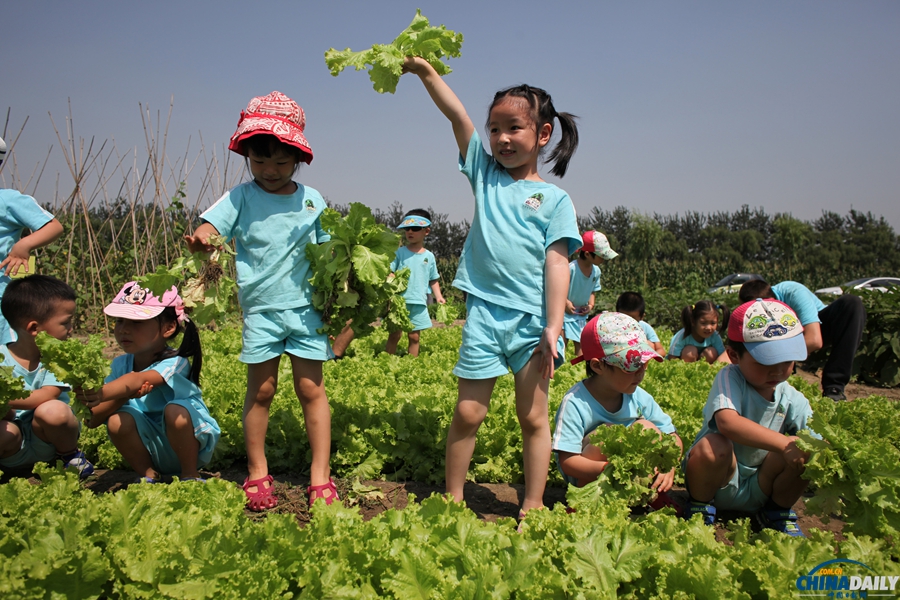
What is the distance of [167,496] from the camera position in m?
2.47

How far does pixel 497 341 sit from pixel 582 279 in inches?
152

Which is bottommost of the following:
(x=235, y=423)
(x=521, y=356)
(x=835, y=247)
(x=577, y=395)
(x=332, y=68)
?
(x=235, y=423)

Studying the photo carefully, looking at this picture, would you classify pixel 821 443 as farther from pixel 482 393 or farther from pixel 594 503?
pixel 482 393

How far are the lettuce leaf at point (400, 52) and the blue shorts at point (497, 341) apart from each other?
1.20m

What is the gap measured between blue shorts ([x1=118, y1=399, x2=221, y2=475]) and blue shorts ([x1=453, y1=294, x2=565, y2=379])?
147cm

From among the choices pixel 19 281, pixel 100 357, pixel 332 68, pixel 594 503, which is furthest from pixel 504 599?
pixel 19 281

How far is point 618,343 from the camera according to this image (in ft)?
9.64

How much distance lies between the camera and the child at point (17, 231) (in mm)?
3727

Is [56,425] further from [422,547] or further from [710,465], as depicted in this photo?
[710,465]

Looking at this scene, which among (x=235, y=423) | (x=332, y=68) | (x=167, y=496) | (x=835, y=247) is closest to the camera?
(x=167, y=496)

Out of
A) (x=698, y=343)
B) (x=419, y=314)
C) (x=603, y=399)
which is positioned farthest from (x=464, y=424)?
(x=698, y=343)

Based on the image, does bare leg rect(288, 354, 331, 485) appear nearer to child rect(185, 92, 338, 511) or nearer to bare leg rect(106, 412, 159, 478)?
child rect(185, 92, 338, 511)

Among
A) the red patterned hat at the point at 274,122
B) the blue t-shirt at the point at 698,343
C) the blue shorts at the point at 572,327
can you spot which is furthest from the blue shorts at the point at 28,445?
the blue t-shirt at the point at 698,343

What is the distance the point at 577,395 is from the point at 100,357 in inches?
89.3
